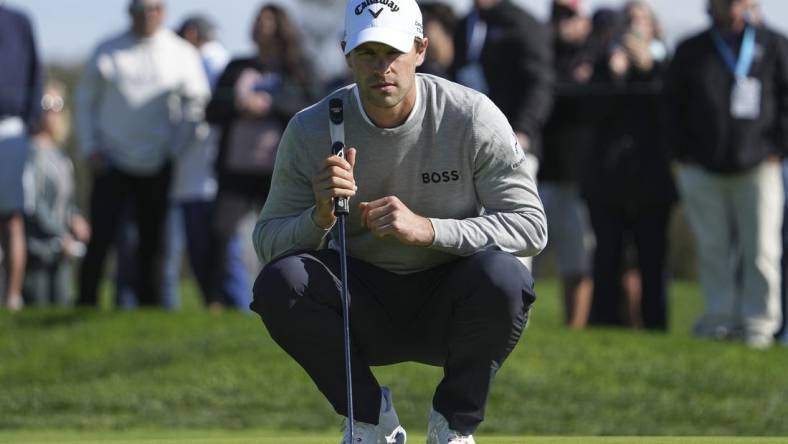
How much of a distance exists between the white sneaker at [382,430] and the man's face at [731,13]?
6180 mm

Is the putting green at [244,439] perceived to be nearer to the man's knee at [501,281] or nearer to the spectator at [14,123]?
the man's knee at [501,281]

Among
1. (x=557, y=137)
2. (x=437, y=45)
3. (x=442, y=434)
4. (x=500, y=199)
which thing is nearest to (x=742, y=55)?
(x=557, y=137)

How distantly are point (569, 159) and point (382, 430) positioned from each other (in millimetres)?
6705

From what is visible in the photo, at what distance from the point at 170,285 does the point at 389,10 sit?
28.2ft

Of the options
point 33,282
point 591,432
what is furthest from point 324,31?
point 591,432

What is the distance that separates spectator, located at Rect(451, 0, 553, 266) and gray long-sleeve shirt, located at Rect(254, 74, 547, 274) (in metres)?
5.17

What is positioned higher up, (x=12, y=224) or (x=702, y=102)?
(x=702, y=102)

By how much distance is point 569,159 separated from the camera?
1288cm

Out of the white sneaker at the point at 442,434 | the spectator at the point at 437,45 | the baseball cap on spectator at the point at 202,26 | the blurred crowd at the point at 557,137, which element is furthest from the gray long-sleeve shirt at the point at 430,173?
the baseball cap on spectator at the point at 202,26

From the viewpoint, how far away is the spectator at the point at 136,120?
12.8 metres

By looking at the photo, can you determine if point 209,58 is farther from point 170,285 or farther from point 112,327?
point 112,327

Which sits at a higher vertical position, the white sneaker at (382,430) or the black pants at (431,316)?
the black pants at (431,316)

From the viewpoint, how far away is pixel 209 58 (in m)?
14.6

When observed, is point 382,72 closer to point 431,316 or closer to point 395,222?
point 395,222
